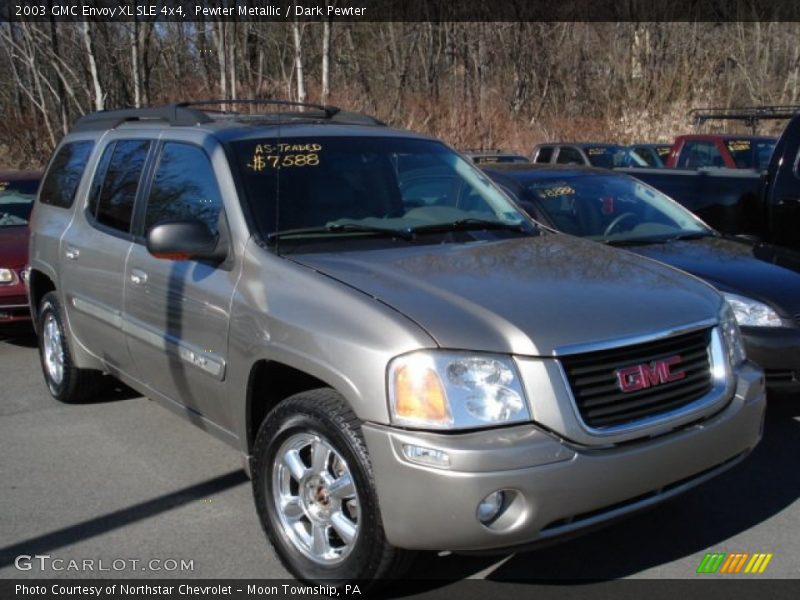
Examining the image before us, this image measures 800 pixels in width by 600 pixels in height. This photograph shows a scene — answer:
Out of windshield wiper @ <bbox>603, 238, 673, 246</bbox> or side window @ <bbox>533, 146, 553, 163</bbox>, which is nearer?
windshield wiper @ <bbox>603, 238, 673, 246</bbox>

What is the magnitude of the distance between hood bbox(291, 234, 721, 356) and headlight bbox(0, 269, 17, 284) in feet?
16.6

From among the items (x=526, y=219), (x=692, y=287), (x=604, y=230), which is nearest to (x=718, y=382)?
(x=692, y=287)

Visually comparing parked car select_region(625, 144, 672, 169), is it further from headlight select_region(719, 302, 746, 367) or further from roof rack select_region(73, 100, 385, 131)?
headlight select_region(719, 302, 746, 367)

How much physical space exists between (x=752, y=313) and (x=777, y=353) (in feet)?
0.95

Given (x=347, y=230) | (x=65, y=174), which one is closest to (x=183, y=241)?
(x=347, y=230)

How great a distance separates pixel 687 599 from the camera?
11.3 feet

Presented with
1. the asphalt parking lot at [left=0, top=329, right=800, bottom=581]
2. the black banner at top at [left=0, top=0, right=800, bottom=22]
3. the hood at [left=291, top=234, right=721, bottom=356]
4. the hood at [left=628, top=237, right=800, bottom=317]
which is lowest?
the asphalt parking lot at [left=0, top=329, right=800, bottom=581]

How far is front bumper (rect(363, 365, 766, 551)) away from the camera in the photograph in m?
2.94

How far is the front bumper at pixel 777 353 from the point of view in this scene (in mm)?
5027

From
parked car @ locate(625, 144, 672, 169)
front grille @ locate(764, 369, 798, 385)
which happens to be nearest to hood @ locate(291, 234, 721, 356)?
front grille @ locate(764, 369, 798, 385)

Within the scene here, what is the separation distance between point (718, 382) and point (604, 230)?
3277 mm

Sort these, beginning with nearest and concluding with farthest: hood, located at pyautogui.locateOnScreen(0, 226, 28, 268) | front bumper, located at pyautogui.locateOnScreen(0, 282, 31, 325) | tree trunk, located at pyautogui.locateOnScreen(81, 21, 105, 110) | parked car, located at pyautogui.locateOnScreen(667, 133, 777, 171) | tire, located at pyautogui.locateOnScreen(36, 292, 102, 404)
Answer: tire, located at pyautogui.locateOnScreen(36, 292, 102, 404)
front bumper, located at pyautogui.locateOnScreen(0, 282, 31, 325)
hood, located at pyautogui.locateOnScreen(0, 226, 28, 268)
parked car, located at pyautogui.locateOnScreen(667, 133, 777, 171)
tree trunk, located at pyautogui.locateOnScreen(81, 21, 105, 110)

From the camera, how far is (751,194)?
824 centimetres

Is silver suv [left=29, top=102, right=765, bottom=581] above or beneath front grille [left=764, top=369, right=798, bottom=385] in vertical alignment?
above
